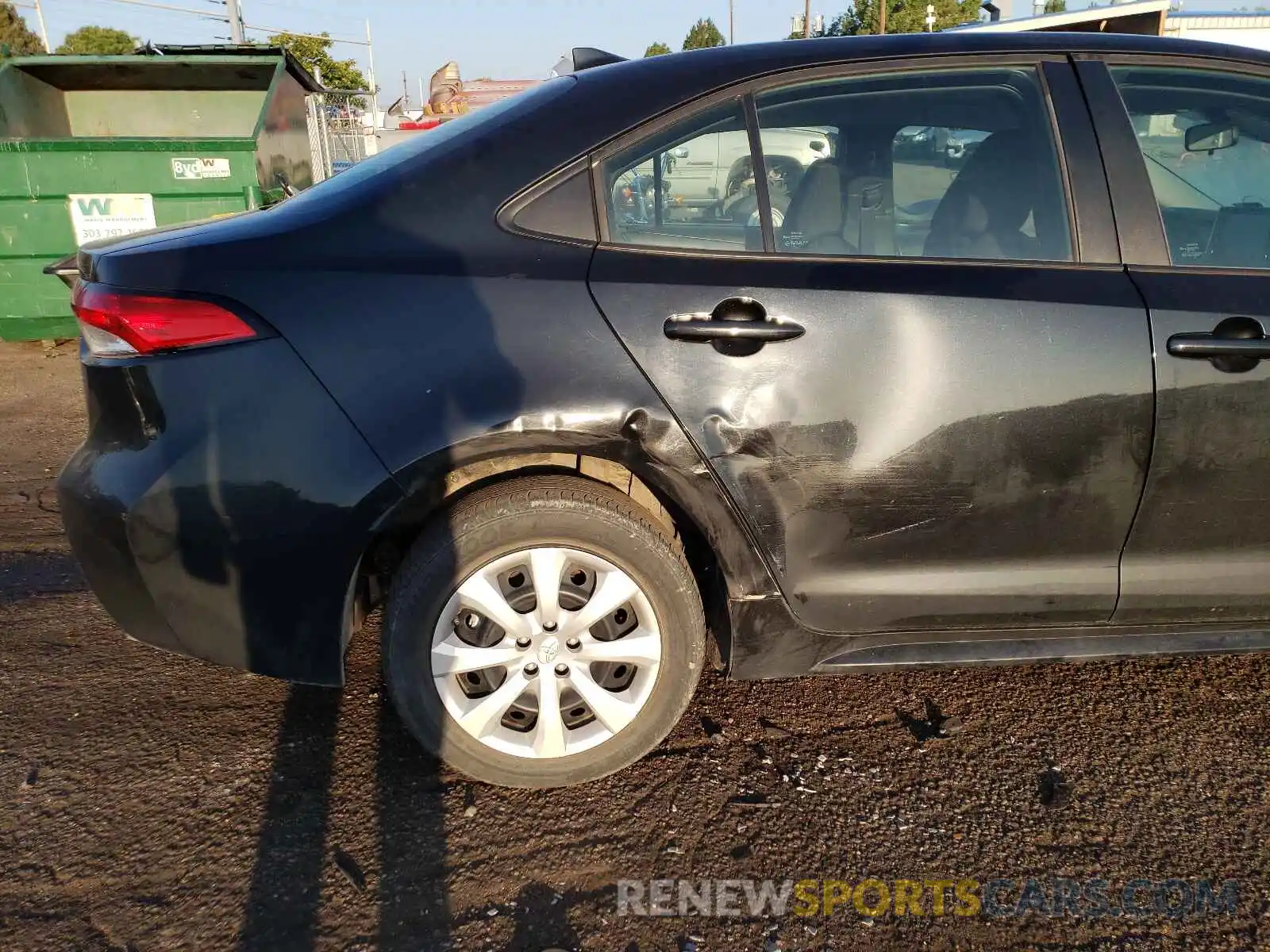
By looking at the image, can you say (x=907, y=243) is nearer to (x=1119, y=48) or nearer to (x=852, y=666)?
(x=1119, y=48)

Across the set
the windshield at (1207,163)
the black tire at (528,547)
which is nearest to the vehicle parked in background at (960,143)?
the windshield at (1207,163)

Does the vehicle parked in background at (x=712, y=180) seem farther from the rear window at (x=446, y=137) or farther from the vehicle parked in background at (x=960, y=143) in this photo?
the vehicle parked in background at (x=960, y=143)

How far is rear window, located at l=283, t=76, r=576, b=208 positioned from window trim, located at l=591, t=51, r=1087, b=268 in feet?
0.87

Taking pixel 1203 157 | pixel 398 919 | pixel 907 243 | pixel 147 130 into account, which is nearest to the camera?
A: pixel 398 919

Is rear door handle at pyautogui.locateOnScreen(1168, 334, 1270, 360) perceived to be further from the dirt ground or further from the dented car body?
the dirt ground

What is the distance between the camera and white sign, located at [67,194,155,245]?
6727 mm

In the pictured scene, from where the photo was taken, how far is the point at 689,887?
2.05 m

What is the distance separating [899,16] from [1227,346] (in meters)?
52.8

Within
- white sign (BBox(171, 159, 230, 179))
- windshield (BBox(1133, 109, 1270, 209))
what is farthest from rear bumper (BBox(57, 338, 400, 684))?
white sign (BBox(171, 159, 230, 179))

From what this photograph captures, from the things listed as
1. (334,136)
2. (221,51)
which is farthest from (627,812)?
(334,136)

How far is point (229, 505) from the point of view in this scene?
209 centimetres

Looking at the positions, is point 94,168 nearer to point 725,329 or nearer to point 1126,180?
point 725,329

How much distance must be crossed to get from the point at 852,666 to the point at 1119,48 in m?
1.72

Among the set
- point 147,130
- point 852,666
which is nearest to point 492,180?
point 852,666
